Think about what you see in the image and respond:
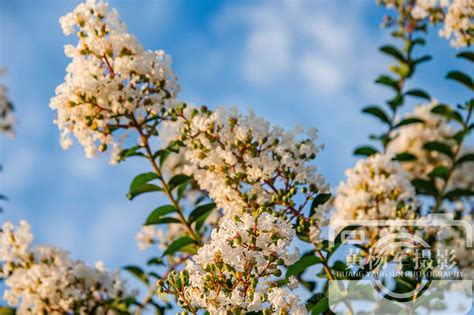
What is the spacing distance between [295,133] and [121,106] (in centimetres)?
115

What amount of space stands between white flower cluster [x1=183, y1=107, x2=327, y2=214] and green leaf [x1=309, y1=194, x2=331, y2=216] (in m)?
0.04

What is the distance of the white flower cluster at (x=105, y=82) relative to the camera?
3.98m

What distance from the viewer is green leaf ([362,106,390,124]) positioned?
5.79m

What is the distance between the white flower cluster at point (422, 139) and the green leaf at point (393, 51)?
1.14 metres

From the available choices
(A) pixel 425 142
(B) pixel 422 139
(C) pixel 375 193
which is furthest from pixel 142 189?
(B) pixel 422 139

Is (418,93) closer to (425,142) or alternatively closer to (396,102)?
(396,102)

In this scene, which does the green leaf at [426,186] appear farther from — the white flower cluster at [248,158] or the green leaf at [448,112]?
the white flower cluster at [248,158]

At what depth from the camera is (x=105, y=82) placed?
13.0 ft

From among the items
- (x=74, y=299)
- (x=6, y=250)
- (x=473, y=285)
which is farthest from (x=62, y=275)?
(x=473, y=285)

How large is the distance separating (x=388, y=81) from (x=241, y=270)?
3.99 m

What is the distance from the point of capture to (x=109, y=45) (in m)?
4.03

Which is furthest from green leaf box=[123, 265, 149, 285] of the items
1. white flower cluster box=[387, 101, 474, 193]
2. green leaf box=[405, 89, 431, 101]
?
white flower cluster box=[387, 101, 474, 193]

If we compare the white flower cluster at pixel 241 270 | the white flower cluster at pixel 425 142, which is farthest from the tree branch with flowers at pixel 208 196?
the white flower cluster at pixel 425 142

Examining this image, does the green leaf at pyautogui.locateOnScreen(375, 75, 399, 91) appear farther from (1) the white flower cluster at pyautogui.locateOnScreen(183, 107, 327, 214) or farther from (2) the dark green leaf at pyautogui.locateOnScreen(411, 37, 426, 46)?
(1) the white flower cluster at pyautogui.locateOnScreen(183, 107, 327, 214)
